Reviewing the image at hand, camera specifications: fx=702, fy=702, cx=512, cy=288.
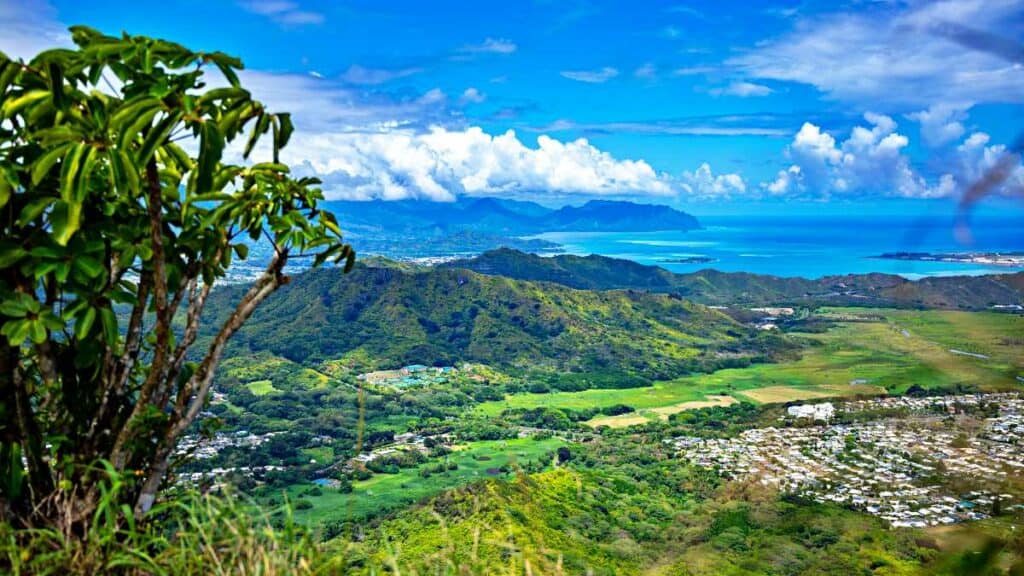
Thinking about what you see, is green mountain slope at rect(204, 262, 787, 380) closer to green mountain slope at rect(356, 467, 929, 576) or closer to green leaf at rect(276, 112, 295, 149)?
green mountain slope at rect(356, 467, 929, 576)

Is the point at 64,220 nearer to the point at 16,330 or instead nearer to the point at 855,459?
the point at 16,330

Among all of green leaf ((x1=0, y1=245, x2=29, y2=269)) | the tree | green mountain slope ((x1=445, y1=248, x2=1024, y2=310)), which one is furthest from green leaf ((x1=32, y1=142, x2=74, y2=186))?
green mountain slope ((x1=445, y1=248, x2=1024, y2=310))

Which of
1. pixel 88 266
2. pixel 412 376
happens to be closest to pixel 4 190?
pixel 88 266

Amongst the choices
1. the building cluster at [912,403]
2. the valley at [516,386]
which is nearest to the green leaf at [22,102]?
the valley at [516,386]

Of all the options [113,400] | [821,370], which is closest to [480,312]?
[821,370]

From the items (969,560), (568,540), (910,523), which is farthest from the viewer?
(568,540)

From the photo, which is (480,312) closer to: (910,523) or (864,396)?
(864,396)
